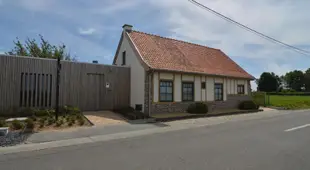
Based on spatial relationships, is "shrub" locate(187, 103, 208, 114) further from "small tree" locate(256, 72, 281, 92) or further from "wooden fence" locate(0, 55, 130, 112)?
"small tree" locate(256, 72, 281, 92)

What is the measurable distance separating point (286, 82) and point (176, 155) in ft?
333

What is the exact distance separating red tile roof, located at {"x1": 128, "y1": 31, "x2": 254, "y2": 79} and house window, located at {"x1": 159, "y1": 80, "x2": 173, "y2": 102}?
0.99 m

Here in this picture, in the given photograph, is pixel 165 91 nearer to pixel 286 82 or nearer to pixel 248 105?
pixel 248 105

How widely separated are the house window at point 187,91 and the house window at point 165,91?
1155mm

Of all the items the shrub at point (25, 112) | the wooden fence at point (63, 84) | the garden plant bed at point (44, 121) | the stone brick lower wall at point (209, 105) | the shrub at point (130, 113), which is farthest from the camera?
the stone brick lower wall at point (209, 105)

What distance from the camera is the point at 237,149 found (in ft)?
19.1

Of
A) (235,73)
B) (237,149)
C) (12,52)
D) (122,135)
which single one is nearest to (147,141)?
(122,135)

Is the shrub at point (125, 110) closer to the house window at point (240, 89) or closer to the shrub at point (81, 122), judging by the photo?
the shrub at point (81, 122)

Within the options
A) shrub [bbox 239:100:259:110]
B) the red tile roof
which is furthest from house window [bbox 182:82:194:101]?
shrub [bbox 239:100:259:110]

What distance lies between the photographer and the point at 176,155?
17.4 feet

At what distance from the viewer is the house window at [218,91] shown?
1705 cm

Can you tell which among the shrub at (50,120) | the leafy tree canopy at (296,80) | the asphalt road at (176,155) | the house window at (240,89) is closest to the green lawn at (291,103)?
the house window at (240,89)

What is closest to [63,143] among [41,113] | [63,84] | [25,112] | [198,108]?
[41,113]

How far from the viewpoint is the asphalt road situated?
453 cm
